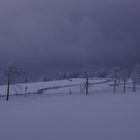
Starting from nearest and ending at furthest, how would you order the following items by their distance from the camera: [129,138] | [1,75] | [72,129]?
1. [129,138]
2. [72,129]
3. [1,75]

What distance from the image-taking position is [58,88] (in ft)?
441

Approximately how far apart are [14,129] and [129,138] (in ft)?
28.5

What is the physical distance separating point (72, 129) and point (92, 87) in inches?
4822

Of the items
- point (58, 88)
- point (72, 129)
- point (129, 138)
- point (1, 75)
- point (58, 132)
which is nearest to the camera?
point (129, 138)

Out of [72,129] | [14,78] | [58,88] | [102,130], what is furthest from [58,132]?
[58,88]

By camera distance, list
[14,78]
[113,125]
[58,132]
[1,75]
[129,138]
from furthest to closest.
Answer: [1,75] < [14,78] < [113,125] < [58,132] < [129,138]

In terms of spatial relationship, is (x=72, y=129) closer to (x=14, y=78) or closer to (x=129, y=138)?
(x=129, y=138)

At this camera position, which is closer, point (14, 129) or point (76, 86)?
point (14, 129)

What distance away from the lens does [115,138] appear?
15.6 metres

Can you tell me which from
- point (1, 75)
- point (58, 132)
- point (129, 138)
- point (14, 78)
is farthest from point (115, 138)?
point (1, 75)

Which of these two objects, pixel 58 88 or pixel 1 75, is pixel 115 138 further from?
pixel 58 88

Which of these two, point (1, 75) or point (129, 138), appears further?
point (1, 75)

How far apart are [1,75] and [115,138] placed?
67.4 metres

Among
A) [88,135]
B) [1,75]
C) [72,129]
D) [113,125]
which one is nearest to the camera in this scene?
[88,135]
